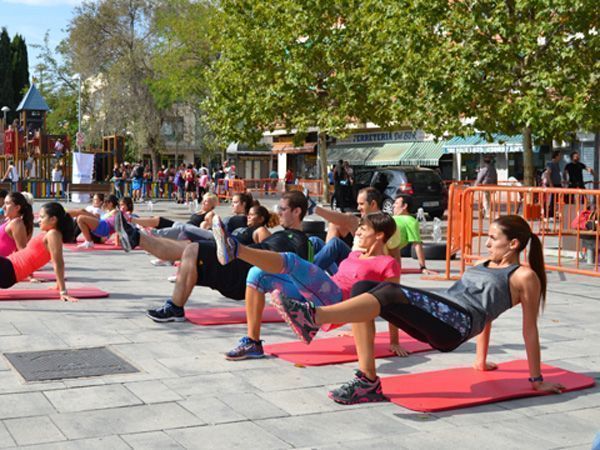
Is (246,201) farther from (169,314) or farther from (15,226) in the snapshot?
(15,226)

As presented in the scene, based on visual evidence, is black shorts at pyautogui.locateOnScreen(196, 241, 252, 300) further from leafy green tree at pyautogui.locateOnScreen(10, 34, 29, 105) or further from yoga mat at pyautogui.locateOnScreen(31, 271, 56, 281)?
leafy green tree at pyautogui.locateOnScreen(10, 34, 29, 105)

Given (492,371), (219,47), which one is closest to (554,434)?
(492,371)

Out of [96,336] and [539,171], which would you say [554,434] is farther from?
[539,171]

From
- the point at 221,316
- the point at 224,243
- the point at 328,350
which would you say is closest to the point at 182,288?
the point at 221,316

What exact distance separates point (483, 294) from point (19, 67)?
75.1 meters

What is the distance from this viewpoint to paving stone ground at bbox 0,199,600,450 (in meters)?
4.71

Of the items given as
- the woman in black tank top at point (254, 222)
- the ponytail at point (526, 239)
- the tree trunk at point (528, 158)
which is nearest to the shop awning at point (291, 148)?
the tree trunk at point (528, 158)

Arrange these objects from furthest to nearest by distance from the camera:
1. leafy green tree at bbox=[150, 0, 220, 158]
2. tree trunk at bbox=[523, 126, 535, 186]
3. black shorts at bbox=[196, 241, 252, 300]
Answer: leafy green tree at bbox=[150, 0, 220, 158], tree trunk at bbox=[523, 126, 535, 186], black shorts at bbox=[196, 241, 252, 300]

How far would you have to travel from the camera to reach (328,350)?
691 cm

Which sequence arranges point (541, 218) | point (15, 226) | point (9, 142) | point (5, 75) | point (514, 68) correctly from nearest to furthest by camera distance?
point (15, 226), point (541, 218), point (514, 68), point (9, 142), point (5, 75)

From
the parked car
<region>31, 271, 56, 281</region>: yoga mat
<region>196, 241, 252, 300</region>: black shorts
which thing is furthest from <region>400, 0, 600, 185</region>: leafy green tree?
<region>196, 241, 252, 300</region>: black shorts

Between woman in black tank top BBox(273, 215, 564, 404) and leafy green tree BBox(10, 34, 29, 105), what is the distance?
72.8m

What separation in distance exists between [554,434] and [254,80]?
3099cm

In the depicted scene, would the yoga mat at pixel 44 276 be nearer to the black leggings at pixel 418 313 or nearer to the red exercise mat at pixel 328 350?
the red exercise mat at pixel 328 350
